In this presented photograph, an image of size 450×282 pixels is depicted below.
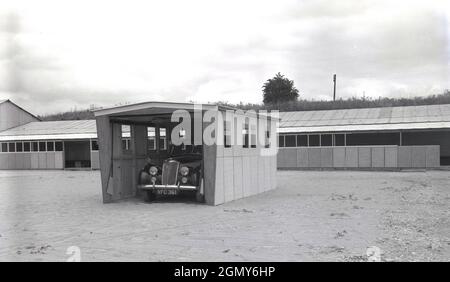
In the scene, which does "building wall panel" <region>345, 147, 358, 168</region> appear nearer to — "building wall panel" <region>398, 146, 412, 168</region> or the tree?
"building wall panel" <region>398, 146, 412, 168</region>

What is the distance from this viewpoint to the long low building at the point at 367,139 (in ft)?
106

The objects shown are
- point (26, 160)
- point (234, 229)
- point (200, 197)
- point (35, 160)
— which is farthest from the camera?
point (26, 160)

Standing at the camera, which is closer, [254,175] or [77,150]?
[254,175]

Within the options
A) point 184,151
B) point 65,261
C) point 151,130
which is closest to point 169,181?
A: point 184,151

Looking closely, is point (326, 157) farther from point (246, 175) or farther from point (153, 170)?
point (153, 170)

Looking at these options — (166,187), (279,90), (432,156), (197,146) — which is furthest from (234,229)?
(279,90)

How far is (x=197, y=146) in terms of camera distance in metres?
15.3

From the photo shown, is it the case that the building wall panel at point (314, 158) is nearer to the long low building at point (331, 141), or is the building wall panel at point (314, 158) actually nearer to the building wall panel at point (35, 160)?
the long low building at point (331, 141)

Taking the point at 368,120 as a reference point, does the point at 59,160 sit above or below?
below

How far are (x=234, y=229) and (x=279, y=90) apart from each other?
63199 mm

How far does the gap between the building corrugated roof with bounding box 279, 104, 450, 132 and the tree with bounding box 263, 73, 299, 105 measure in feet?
93.8

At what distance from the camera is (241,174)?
610 inches

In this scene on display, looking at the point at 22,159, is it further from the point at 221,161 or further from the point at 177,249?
the point at 177,249

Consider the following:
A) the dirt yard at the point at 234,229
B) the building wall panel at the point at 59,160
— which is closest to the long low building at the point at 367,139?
the building wall panel at the point at 59,160
